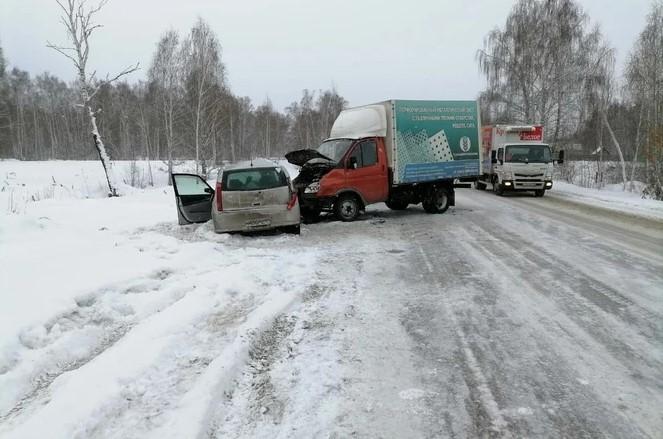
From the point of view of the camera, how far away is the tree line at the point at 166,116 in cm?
3391

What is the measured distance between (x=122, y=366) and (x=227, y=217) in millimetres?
5773

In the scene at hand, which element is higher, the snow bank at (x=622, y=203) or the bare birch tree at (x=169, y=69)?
the bare birch tree at (x=169, y=69)

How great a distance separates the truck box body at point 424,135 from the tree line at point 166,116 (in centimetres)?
1651

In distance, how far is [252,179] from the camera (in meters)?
9.67

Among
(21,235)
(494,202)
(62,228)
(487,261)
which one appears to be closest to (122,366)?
(487,261)

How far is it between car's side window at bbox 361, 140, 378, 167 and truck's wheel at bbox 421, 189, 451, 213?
222 cm

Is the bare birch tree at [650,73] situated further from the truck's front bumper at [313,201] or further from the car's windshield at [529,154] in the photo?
the truck's front bumper at [313,201]

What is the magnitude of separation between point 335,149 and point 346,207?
5.23 ft

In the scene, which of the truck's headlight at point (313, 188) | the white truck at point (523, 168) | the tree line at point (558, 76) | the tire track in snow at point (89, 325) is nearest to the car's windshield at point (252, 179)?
the truck's headlight at point (313, 188)

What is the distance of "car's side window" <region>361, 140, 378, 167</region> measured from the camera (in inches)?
478

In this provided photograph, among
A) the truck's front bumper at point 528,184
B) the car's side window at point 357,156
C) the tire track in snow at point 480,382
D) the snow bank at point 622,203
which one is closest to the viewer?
the tire track in snow at point 480,382

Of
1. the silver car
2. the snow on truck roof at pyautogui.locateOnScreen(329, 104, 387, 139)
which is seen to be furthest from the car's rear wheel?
the snow on truck roof at pyautogui.locateOnScreen(329, 104, 387, 139)

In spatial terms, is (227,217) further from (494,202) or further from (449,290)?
(494,202)

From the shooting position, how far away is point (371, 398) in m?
3.43
